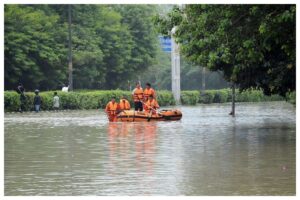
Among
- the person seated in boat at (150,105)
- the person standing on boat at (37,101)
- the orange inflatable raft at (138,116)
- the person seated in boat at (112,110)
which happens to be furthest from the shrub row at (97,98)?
the person seated in boat at (112,110)

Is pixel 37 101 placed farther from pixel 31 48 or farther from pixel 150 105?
pixel 150 105

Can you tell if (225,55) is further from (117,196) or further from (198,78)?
(198,78)

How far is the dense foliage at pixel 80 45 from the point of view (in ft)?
249

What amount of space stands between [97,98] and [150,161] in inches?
1922

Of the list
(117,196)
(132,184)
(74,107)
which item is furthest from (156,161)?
(74,107)

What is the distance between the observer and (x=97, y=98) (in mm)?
70125

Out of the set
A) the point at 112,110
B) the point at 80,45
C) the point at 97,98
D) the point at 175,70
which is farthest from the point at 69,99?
the point at 112,110

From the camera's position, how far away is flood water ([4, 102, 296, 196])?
1616cm

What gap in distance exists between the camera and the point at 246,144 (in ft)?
88.9

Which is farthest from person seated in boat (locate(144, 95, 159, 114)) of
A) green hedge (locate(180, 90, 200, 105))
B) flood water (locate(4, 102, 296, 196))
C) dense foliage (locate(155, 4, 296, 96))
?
green hedge (locate(180, 90, 200, 105))

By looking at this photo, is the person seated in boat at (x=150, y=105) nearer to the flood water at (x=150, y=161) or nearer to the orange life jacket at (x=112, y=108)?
the orange life jacket at (x=112, y=108)

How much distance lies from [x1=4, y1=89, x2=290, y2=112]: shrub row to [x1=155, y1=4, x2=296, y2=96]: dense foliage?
897 centimetres

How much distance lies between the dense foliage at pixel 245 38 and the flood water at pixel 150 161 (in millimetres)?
2178

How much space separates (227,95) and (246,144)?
67261mm
